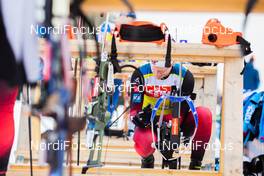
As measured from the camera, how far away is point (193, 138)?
2.70 meters

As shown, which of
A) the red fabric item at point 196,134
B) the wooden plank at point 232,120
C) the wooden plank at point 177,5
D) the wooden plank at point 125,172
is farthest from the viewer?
the red fabric item at point 196,134

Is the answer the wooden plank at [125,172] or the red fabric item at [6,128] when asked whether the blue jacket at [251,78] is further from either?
the red fabric item at [6,128]

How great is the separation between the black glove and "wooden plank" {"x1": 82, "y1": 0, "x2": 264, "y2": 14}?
1910 millimetres

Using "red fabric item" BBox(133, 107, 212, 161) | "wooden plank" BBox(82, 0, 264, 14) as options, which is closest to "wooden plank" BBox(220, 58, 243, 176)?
"red fabric item" BBox(133, 107, 212, 161)

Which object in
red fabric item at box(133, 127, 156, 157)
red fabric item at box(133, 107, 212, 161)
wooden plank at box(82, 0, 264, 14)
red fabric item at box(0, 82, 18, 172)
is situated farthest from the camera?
red fabric item at box(133, 127, 156, 157)

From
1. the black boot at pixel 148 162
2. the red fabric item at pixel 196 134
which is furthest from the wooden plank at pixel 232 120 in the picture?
the black boot at pixel 148 162

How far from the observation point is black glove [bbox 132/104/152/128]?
2.65 metres

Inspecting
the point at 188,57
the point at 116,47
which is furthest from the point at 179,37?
the point at 116,47

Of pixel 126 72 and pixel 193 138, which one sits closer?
pixel 193 138

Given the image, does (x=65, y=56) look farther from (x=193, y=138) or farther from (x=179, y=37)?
(x=193, y=138)

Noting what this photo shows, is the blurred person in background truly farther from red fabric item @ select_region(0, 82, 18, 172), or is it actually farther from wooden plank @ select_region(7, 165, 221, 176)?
red fabric item @ select_region(0, 82, 18, 172)

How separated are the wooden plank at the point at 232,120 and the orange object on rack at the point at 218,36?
9cm

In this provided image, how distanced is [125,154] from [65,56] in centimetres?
300

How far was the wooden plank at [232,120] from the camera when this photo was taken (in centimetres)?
183
